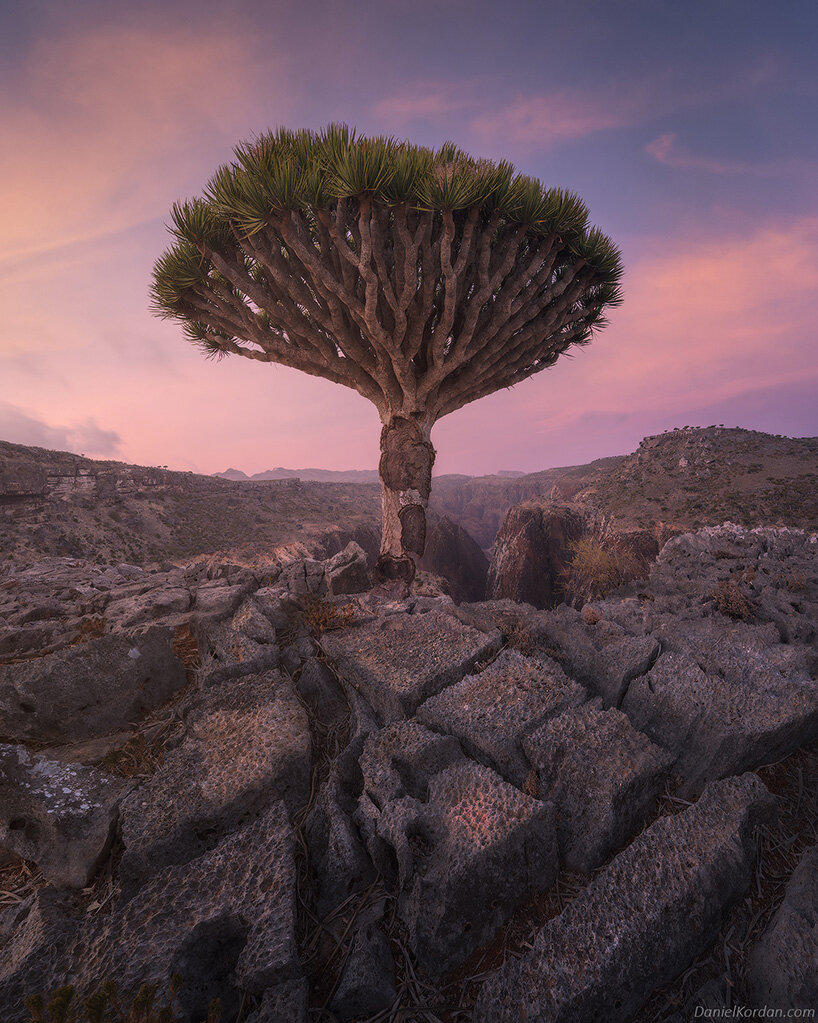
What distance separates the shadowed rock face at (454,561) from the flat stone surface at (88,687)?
28.8 m

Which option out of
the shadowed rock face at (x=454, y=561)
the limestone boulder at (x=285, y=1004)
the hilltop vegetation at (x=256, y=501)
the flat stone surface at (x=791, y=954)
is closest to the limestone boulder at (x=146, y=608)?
the limestone boulder at (x=285, y=1004)

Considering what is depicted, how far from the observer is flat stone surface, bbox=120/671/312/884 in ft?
8.51

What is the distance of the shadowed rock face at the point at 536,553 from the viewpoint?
98.5ft

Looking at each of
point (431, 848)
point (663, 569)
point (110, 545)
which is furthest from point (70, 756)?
point (110, 545)

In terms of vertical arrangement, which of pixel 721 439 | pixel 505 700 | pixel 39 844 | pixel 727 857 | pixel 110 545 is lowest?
pixel 110 545

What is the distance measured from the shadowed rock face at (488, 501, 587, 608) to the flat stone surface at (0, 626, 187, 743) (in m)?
27.3

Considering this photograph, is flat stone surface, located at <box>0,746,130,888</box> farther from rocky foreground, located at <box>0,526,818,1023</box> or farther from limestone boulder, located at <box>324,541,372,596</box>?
limestone boulder, located at <box>324,541,372,596</box>

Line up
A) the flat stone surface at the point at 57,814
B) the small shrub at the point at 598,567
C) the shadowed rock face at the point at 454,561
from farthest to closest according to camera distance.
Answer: the shadowed rock face at the point at 454,561 < the small shrub at the point at 598,567 < the flat stone surface at the point at 57,814

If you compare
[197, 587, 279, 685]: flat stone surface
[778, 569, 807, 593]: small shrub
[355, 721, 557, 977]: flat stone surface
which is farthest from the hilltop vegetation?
[355, 721, 557, 977]: flat stone surface

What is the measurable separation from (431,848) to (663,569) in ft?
19.0

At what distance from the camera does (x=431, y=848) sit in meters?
2.43

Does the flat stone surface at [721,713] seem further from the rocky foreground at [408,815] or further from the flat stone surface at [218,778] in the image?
the flat stone surface at [218,778]

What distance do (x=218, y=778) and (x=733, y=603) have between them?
5441 mm

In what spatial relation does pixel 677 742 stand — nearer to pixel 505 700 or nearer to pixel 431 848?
pixel 505 700
